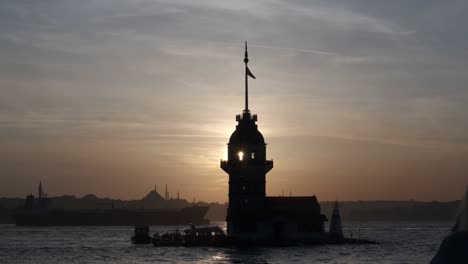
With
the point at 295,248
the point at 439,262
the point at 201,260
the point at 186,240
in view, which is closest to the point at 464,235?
the point at 439,262

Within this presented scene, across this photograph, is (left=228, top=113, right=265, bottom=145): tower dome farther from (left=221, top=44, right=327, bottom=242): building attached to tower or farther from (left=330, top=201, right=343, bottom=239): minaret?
(left=330, top=201, right=343, bottom=239): minaret

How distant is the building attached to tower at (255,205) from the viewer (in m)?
96.0

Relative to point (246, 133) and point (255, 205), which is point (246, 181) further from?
point (246, 133)

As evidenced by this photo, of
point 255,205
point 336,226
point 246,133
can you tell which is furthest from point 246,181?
point 336,226

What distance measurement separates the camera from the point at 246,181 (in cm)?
9644

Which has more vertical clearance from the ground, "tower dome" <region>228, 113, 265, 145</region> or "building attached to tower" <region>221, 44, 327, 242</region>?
"tower dome" <region>228, 113, 265, 145</region>

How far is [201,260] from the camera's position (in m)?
83.4

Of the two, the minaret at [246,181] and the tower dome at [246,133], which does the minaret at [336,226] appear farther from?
the tower dome at [246,133]

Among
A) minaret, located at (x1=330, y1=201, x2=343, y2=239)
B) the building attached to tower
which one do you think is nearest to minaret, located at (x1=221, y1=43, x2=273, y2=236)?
the building attached to tower

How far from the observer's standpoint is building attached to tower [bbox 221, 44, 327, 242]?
9600 centimetres

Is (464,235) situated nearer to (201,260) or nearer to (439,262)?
(439,262)

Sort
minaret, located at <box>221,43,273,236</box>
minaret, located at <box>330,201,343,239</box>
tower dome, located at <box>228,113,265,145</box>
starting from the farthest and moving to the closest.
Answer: minaret, located at <box>330,201,343,239</box> < tower dome, located at <box>228,113,265,145</box> < minaret, located at <box>221,43,273,236</box>

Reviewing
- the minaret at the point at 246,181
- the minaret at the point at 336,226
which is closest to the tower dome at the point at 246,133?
the minaret at the point at 246,181

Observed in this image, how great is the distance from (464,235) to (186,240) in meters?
101
